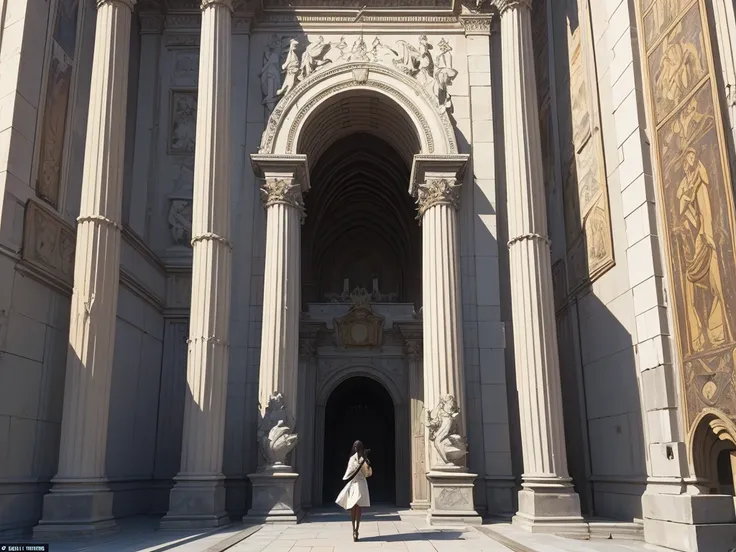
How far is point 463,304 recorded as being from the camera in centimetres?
1997

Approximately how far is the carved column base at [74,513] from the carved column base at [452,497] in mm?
7489

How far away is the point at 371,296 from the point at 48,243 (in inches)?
541

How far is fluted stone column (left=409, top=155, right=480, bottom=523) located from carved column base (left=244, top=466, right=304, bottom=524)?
3.53m

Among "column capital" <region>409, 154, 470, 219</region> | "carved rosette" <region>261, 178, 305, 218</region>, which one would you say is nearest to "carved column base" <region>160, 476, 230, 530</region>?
"carved rosette" <region>261, 178, 305, 218</region>

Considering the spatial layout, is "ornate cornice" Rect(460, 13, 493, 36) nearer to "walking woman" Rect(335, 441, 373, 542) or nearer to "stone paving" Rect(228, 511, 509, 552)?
"walking woman" Rect(335, 441, 373, 542)

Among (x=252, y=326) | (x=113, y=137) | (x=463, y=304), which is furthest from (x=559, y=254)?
(x=113, y=137)

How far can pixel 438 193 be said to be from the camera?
19750 mm

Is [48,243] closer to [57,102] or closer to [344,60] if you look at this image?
[57,102]

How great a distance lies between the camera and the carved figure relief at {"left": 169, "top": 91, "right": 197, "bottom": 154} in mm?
22078

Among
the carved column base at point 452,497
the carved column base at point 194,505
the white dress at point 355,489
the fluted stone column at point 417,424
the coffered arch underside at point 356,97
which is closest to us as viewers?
the white dress at point 355,489

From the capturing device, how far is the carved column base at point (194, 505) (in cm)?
1532

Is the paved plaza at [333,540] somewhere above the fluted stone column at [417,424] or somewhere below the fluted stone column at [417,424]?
below

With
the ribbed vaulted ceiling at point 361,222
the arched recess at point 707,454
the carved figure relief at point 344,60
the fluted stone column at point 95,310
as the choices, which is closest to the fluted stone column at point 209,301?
the fluted stone column at point 95,310

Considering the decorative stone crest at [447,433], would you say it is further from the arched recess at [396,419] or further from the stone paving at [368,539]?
the arched recess at [396,419]
